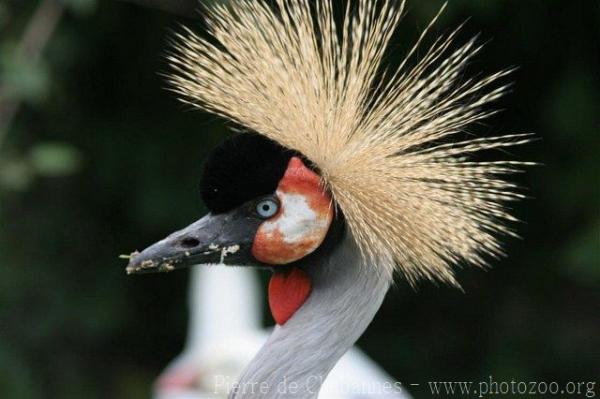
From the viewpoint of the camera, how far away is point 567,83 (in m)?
3.28

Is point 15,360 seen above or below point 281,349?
below

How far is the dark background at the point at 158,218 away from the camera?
3.29m

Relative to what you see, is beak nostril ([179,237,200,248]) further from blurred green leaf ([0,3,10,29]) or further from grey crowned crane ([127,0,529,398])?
blurred green leaf ([0,3,10,29])

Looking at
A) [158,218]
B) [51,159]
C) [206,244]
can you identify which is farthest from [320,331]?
[158,218]

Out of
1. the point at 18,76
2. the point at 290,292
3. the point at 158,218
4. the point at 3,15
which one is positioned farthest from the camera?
the point at 158,218

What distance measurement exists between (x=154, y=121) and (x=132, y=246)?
47 centimetres

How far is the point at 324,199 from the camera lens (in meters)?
1.54

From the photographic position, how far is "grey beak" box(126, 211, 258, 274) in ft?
5.00

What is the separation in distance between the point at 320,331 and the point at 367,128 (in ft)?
0.96

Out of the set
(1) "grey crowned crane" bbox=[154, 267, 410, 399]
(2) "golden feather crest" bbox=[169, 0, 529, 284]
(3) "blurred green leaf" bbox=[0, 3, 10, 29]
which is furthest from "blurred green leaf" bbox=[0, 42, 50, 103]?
(2) "golden feather crest" bbox=[169, 0, 529, 284]

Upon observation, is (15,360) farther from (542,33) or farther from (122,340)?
(542,33)

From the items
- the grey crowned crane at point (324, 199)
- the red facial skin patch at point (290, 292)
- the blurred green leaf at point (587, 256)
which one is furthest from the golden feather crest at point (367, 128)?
the blurred green leaf at point (587, 256)

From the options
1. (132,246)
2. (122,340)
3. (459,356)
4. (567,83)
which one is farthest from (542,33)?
(122,340)

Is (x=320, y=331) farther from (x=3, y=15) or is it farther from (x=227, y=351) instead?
(x=3, y=15)
